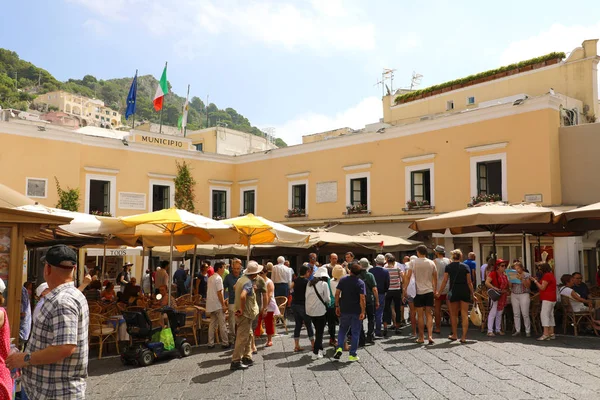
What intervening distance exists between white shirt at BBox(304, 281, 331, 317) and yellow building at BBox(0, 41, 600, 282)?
36.1ft

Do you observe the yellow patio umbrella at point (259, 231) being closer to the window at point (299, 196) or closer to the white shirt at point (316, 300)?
the white shirt at point (316, 300)

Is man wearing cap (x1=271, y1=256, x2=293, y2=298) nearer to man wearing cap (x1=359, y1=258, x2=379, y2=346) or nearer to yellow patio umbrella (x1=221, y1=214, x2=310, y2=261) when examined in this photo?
yellow patio umbrella (x1=221, y1=214, x2=310, y2=261)

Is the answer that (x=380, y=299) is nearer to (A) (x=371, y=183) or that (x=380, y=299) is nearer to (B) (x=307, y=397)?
(B) (x=307, y=397)

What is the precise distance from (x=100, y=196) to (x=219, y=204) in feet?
19.6

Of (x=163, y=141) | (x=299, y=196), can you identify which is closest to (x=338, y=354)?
(x=299, y=196)

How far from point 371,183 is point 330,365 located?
15.0m

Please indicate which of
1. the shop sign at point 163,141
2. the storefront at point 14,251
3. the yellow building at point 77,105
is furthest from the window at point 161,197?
the yellow building at point 77,105

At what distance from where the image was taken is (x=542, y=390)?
6.41 m

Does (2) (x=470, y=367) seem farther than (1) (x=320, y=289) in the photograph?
No

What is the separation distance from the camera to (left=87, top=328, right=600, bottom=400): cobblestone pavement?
21.3 ft

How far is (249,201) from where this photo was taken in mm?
27562

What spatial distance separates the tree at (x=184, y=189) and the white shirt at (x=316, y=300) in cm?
1720

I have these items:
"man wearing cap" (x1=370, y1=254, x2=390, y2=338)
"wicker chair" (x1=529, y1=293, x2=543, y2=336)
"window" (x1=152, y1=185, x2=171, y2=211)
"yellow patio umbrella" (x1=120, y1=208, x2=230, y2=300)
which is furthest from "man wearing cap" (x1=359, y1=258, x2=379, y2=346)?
"window" (x1=152, y1=185, x2=171, y2=211)

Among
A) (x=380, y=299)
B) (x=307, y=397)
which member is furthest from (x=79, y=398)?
(x=380, y=299)
